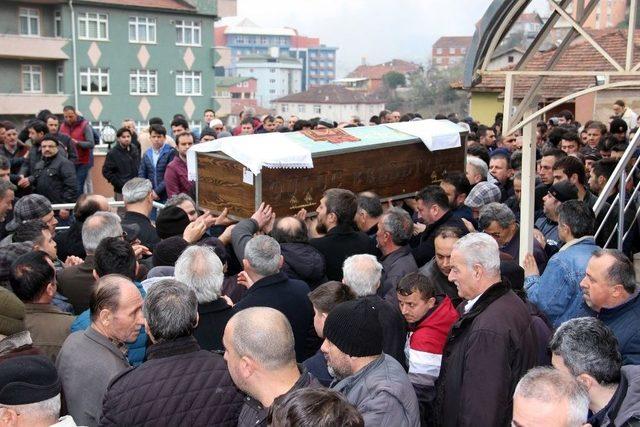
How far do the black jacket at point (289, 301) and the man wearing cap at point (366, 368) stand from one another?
113cm

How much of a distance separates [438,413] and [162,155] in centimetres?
725

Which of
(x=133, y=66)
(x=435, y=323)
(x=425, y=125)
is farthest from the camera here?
(x=133, y=66)

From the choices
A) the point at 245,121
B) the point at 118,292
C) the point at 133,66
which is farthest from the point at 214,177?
the point at 133,66

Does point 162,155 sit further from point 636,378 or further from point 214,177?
point 636,378

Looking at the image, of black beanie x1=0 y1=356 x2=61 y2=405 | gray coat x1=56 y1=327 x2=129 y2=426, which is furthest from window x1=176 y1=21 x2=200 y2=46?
black beanie x1=0 y1=356 x2=61 y2=405

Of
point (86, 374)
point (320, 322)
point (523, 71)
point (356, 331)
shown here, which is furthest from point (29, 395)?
point (523, 71)

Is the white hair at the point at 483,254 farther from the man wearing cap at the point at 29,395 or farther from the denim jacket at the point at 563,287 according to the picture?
the man wearing cap at the point at 29,395

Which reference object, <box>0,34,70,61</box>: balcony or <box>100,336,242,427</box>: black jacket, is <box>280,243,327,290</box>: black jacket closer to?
<box>100,336,242,427</box>: black jacket

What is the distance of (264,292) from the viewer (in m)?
5.01

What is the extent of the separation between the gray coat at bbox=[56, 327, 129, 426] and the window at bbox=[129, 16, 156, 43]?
41036 mm

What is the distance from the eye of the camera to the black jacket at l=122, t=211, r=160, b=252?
6.93m

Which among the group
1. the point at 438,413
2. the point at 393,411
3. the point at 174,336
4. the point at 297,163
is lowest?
the point at 438,413

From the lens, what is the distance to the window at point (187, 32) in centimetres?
4462

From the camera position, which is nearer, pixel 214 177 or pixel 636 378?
pixel 636 378
